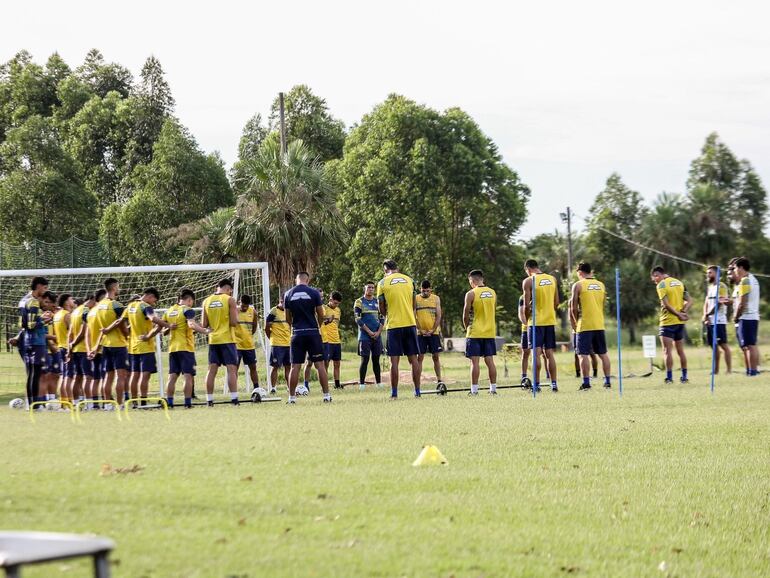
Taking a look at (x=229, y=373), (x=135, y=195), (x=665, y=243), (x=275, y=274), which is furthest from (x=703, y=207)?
(x=229, y=373)

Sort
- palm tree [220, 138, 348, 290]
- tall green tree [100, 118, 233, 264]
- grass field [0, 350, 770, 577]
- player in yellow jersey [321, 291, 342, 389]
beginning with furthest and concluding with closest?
tall green tree [100, 118, 233, 264]
palm tree [220, 138, 348, 290]
player in yellow jersey [321, 291, 342, 389]
grass field [0, 350, 770, 577]

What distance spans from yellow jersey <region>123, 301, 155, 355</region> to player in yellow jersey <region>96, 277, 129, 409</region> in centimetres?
13

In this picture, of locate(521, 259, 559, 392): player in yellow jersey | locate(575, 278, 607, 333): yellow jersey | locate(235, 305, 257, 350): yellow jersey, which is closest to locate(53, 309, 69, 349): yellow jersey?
locate(235, 305, 257, 350): yellow jersey

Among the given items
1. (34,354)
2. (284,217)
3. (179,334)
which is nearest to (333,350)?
(179,334)

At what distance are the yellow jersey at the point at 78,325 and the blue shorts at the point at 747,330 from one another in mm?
11671

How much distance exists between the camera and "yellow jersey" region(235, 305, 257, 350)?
860 inches

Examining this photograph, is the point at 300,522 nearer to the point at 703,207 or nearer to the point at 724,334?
the point at 724,334

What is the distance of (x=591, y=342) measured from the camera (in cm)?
2083

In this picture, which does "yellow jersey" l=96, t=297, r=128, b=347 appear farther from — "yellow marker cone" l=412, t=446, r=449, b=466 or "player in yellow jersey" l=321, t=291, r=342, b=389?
"yellow marker cone" l=412, t=446, r=449, b=466

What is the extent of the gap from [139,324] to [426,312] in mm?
5934

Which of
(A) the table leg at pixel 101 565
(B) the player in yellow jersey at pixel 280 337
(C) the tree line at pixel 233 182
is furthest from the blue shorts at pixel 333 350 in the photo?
(C) the tree line at pixel 233 182

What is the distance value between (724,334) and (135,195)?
142 ft

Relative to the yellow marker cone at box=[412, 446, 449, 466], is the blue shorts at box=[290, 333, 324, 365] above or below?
above

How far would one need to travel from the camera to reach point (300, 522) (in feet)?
23.8
